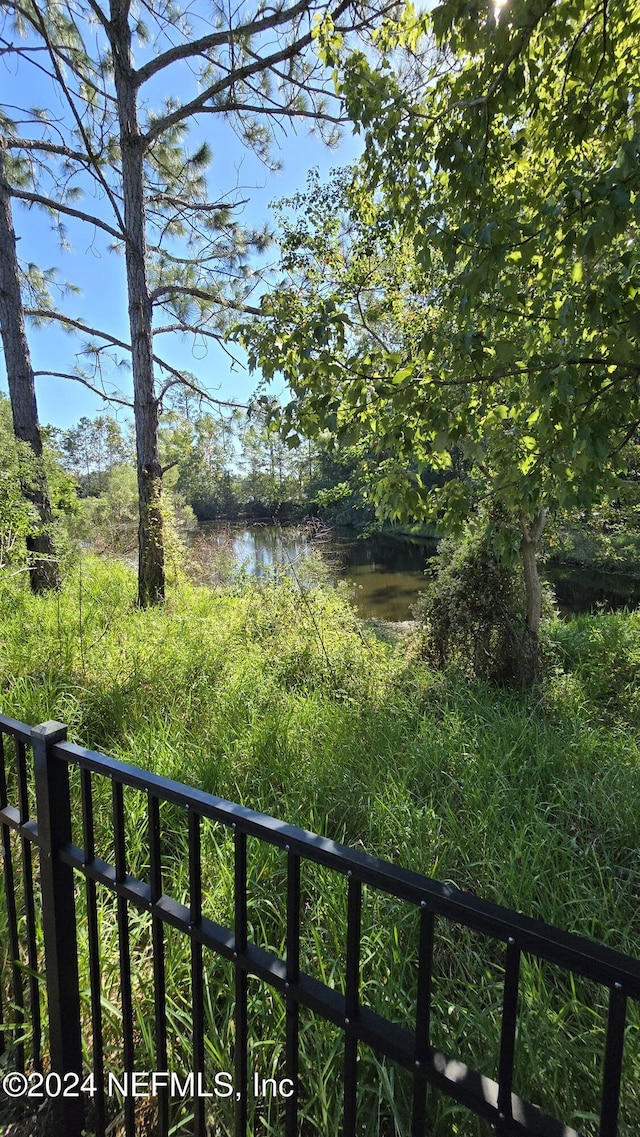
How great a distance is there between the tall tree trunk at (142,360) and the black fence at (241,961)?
4672 mm

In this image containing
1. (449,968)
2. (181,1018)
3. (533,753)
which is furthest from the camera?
(533,753)

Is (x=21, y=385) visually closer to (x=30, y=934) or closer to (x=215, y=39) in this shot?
(x=215, y=39)

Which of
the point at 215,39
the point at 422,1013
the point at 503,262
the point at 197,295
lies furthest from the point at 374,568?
the point at 422,1013

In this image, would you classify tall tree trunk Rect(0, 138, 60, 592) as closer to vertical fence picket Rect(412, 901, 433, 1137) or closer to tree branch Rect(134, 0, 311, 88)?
tree branch Rect(134, 0, 311, 88)

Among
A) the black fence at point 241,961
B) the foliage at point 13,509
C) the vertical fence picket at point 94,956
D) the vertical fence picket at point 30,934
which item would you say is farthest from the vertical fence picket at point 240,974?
the foliage at point 13,509

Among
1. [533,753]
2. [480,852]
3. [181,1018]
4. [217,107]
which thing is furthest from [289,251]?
[181,1018]

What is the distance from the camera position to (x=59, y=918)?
1186 millimetres

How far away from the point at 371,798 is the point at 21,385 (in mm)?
6370

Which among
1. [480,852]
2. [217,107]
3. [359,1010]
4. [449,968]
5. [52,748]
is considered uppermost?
[217,107]

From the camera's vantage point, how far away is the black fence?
628mm

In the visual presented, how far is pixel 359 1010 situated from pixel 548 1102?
2.88ft

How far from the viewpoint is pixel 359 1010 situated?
2.62 feet

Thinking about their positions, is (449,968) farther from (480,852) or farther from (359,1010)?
(359,1010)

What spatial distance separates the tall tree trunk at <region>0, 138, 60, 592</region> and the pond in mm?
2372
